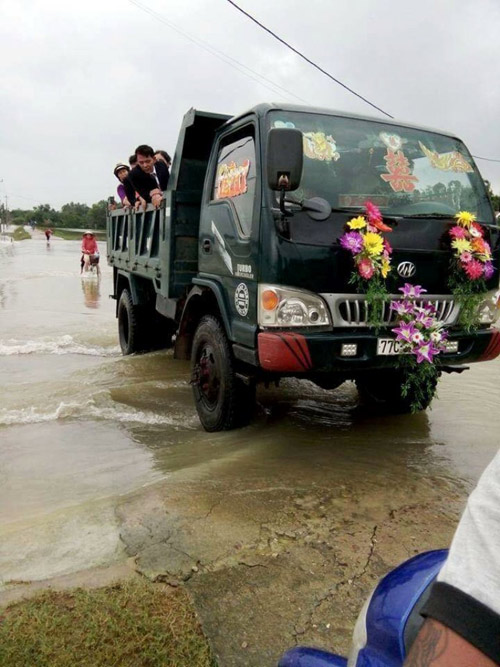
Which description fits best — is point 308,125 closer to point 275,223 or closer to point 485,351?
point 275,223

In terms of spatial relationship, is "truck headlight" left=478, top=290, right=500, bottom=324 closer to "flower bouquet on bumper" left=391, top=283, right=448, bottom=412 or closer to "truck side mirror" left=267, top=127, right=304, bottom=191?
"flower bouquet on bumper" left=391, top=283, right=448, bottom=412

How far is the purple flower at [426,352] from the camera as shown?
144 inches

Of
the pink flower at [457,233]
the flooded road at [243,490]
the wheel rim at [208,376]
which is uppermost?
the pink flower at [457,233]

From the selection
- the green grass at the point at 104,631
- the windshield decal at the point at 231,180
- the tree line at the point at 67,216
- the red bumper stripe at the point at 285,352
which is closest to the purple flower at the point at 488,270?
the red bumper stripe at the point at 285,352

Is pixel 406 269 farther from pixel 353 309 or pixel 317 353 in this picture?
pixel 317 353

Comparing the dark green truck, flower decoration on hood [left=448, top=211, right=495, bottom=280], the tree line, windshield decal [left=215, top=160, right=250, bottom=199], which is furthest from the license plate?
the tree line

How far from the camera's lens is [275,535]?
2.79m

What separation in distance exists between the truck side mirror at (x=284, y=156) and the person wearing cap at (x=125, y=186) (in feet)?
11.9

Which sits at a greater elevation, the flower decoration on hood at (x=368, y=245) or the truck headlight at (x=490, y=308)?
the flower decoration on hood at (x=368, y=245)

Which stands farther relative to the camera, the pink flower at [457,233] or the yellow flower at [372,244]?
the pink flower at [457,233]

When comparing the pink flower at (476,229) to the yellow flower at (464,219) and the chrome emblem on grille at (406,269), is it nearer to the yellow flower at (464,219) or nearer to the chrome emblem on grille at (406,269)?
the yellow flower at (464,219)

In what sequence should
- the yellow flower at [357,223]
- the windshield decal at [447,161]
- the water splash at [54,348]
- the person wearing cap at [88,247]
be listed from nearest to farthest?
the yellow flower at [357,223] < the windshield decal at [447,161] < the water splash at [54,348] < the person wearing cap at [88,247]

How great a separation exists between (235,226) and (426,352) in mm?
1550

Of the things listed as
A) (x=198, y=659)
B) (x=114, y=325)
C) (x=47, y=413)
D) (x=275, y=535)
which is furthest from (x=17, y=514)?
(x=114, y=325)
